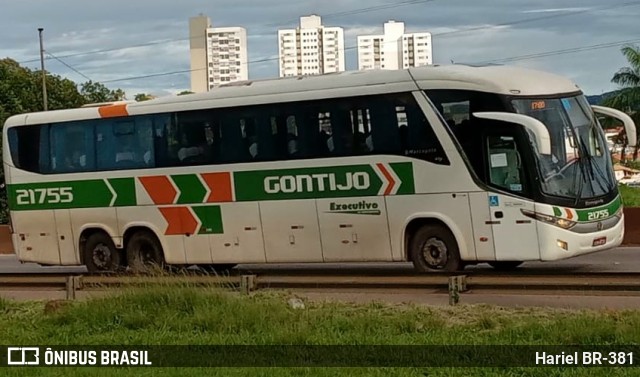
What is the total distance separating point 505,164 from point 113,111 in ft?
25.0

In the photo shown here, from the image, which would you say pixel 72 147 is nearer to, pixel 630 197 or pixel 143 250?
pixel 143 250

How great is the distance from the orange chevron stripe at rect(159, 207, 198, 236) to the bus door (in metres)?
5.58

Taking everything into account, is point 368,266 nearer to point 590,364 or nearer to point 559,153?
point 559,153

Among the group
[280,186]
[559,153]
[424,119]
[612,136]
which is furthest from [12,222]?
[612,136]

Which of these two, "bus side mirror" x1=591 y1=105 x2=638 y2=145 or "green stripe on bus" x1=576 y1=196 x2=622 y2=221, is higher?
"bus side mirror" x1=591 y1=105 x2=638 y2=145

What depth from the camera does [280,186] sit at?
17500 mm

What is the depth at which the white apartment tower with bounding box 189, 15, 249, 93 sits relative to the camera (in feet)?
267

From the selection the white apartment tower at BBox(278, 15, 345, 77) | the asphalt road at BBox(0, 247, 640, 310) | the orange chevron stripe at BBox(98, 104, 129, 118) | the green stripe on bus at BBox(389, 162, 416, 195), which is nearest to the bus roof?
the orange chevron stripe at BBox(98, 104, 129, 118)

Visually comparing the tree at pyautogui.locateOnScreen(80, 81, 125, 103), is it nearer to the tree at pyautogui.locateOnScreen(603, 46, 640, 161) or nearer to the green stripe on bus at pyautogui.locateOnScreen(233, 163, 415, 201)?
the tree at pyautogui.locateOnScreen(603, 46, 640, 161)

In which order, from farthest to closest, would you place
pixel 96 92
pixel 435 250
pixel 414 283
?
pixel 96 92 → pixel 435 250 → pixel 414 283

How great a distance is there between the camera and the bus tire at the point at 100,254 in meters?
19.5

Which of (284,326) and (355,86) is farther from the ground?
(355,86)

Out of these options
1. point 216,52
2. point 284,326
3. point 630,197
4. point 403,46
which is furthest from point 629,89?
point 216,52

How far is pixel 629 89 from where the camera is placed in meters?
44.7
